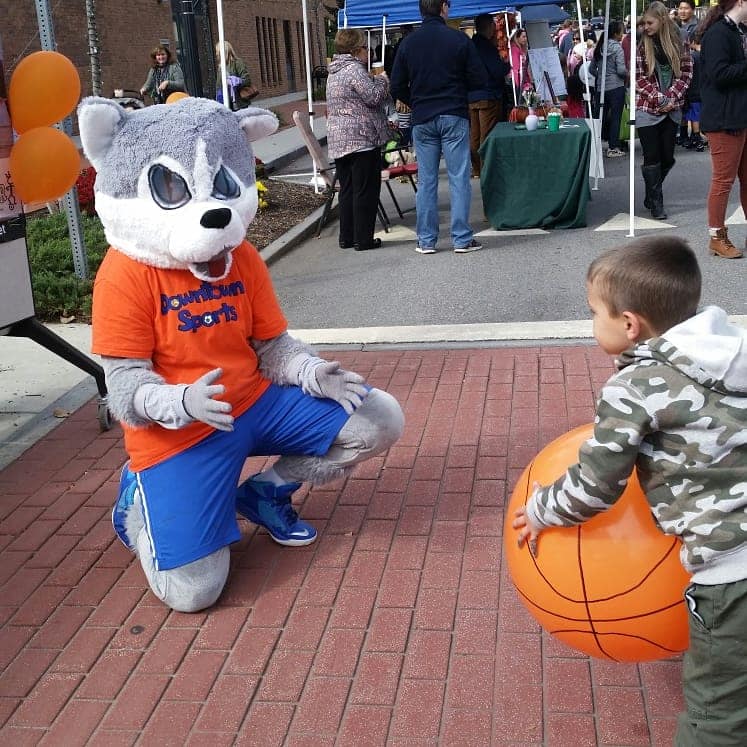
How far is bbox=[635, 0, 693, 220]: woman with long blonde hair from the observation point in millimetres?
8898

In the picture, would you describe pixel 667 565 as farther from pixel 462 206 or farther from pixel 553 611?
pixel 462 206

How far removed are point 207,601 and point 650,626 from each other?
1.64 m

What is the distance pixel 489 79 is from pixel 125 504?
989 centimetres

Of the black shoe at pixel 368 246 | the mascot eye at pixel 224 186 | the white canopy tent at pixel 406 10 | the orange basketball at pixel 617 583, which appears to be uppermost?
the white canopy tent at pixel 406 10

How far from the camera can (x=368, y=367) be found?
5.89 metres

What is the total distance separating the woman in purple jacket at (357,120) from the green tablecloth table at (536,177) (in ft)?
3.87

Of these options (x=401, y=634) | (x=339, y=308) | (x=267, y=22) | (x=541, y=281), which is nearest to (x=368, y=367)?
(x=339, y=308)

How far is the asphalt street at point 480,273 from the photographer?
22.9 ft

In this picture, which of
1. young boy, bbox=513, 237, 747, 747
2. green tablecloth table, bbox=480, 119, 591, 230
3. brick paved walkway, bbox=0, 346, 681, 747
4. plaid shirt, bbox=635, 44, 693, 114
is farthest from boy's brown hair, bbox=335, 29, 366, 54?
young boy, bbox=513, 237, 747, 747

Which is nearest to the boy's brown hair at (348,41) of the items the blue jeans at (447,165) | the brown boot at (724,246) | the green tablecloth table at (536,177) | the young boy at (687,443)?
the blue jeans at (447,165)

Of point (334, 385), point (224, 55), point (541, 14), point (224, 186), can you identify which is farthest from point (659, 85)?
point (541, 14)

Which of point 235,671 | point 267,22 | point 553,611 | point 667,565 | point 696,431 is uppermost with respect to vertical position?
point 267,22

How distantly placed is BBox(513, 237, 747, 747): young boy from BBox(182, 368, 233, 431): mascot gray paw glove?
4.19ft

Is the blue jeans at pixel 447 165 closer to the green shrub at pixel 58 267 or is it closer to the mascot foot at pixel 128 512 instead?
the green shrub at pixel 58 267
